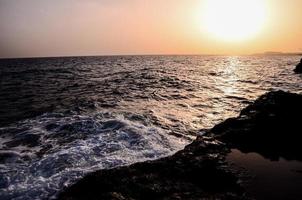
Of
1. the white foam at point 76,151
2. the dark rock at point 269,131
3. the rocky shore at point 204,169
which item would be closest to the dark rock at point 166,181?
the rocky shore at point 204,169

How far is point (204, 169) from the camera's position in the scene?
652 cm

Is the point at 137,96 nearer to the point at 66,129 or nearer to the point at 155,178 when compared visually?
the point at 66,129

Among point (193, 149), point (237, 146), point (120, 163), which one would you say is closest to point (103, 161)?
point (120, 163)

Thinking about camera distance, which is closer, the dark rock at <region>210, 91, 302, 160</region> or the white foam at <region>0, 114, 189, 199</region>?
the white foam at <region>0, 114, 189, 199</region>

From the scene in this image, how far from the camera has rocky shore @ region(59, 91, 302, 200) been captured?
550 centimetres

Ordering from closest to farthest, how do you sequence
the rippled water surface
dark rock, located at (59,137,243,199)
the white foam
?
dark rock, located at (59,137,243,199), the white foam, the rippled water surface

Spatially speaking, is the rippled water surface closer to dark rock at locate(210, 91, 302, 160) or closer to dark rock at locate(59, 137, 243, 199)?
dark rock at locate(59, 137, 243, 199)

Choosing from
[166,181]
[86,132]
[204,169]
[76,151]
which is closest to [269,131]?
[204,169]

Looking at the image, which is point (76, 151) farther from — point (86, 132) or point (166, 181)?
point (166, 181)

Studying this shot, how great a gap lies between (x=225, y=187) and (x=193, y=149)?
2.01 m

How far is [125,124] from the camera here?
1286cm

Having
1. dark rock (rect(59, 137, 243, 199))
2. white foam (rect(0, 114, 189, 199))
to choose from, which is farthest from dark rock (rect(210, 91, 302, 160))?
white foam (rect(0, 114, 189, 199))

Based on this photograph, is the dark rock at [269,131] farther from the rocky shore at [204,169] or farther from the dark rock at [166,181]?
the dark rock at [166,181]

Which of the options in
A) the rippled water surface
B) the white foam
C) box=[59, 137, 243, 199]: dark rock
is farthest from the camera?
the rippled water surface
